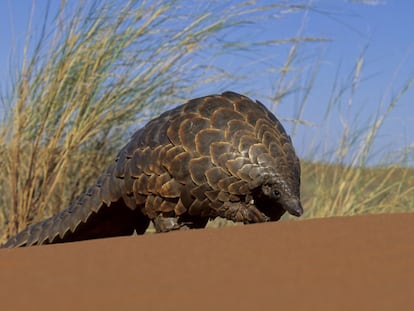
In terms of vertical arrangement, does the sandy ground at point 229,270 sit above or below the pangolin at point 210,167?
above

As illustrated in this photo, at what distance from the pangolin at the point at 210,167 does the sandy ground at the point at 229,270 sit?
97 cm

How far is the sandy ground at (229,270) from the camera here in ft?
4.34

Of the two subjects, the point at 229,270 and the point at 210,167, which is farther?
the point at 210,167

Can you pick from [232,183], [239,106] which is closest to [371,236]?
[232,183]

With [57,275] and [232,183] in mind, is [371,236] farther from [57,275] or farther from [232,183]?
[232,183]

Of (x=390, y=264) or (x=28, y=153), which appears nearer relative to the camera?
(x=390, y=264)

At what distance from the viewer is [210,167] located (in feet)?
9.27

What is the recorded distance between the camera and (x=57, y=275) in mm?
1530

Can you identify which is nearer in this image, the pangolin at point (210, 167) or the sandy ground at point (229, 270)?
the sandy ground at point (229, 270)

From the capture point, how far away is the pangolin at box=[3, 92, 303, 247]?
2.83 metres

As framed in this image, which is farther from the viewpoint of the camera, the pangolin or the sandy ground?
the pangolin

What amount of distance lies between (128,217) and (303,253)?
1.92 meters

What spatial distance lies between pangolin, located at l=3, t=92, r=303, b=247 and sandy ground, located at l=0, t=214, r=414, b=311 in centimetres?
97

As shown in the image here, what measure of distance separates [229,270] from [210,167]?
1.35m
